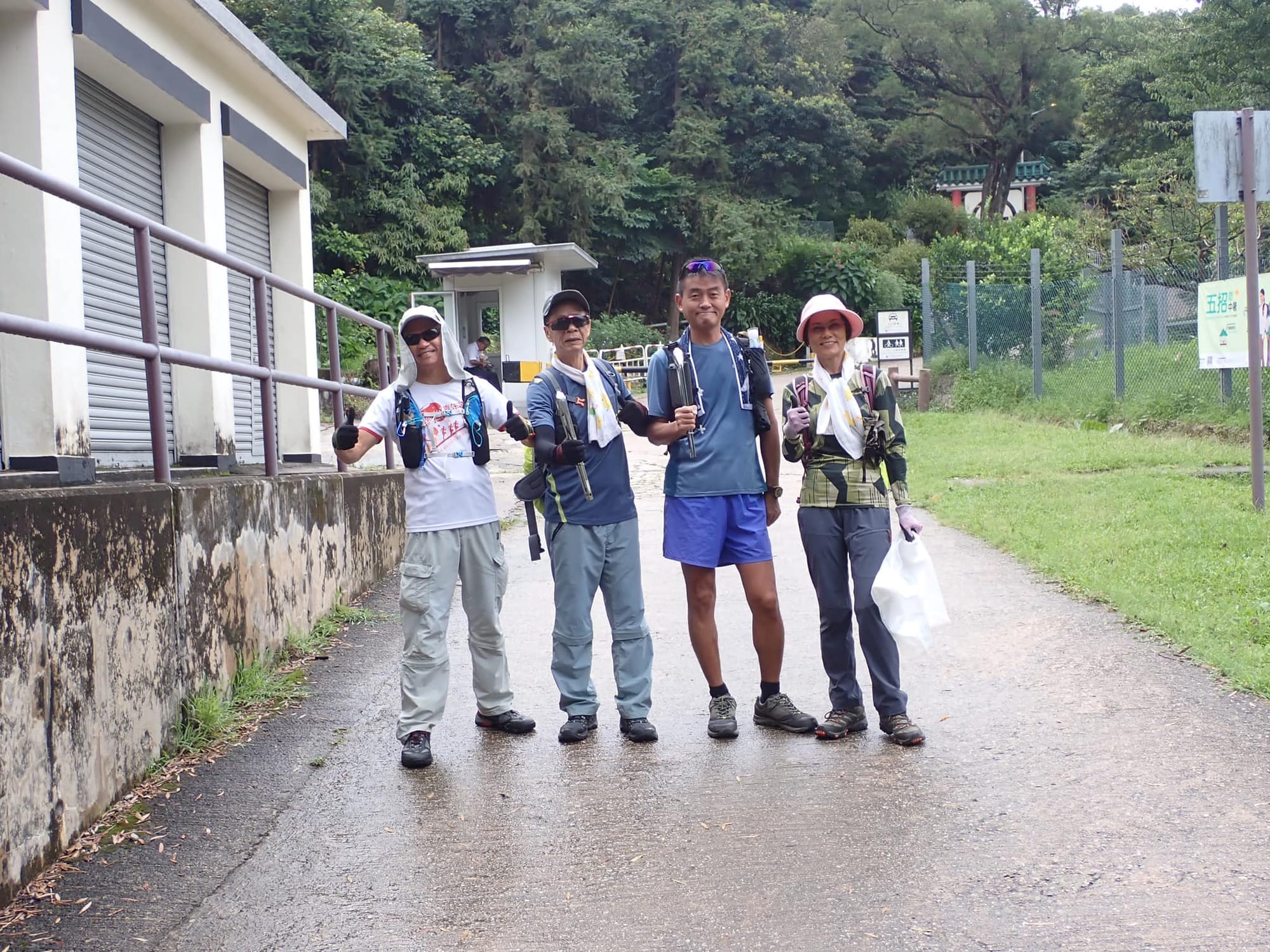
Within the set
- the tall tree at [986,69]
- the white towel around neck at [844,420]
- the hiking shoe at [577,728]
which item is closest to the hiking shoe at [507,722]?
the hiking shoe at [577,728]

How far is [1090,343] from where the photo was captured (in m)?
18.0

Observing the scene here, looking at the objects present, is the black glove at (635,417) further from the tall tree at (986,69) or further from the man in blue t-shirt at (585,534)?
the tall tree at (986,69)

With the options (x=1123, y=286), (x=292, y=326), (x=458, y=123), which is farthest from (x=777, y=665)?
(x=458, y=123)

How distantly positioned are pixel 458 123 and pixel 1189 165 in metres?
18.5

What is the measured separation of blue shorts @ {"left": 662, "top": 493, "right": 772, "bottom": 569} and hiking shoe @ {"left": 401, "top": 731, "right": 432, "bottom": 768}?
3.77 feet

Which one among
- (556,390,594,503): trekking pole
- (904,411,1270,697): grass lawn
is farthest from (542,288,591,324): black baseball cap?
(904,411,1270,697): grass lawn

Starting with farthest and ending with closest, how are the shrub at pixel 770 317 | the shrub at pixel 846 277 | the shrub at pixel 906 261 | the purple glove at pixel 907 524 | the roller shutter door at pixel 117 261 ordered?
the shrub at pixel 906 261 → the shrub at pixel 770 317 → the shrub at pixel 846 277 → the roller shutter door at pixel 117 261 → the purple glove at pixel 907 524

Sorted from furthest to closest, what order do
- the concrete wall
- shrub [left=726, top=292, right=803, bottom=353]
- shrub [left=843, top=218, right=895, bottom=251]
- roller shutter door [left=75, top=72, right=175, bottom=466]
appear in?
shrub [left=843, top=218, right=895, bottom=251]
shrub [left=726, top=292, right=803, bottom=353]
roller shutter door [left=75, top=72, right=175, bottom=466]
the concrete wall

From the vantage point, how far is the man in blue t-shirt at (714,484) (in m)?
5.10

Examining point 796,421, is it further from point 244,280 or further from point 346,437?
point 244,280

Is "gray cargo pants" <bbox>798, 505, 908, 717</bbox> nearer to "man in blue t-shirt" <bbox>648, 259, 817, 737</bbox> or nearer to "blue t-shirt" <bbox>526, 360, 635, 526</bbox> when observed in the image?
"man in blue t-shirt" <bbox>648, 259, 817, 737</bbox>

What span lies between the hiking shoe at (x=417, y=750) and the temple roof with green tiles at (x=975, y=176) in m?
52.6

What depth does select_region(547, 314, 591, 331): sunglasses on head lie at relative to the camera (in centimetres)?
520

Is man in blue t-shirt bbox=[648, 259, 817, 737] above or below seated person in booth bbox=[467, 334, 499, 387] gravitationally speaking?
below
